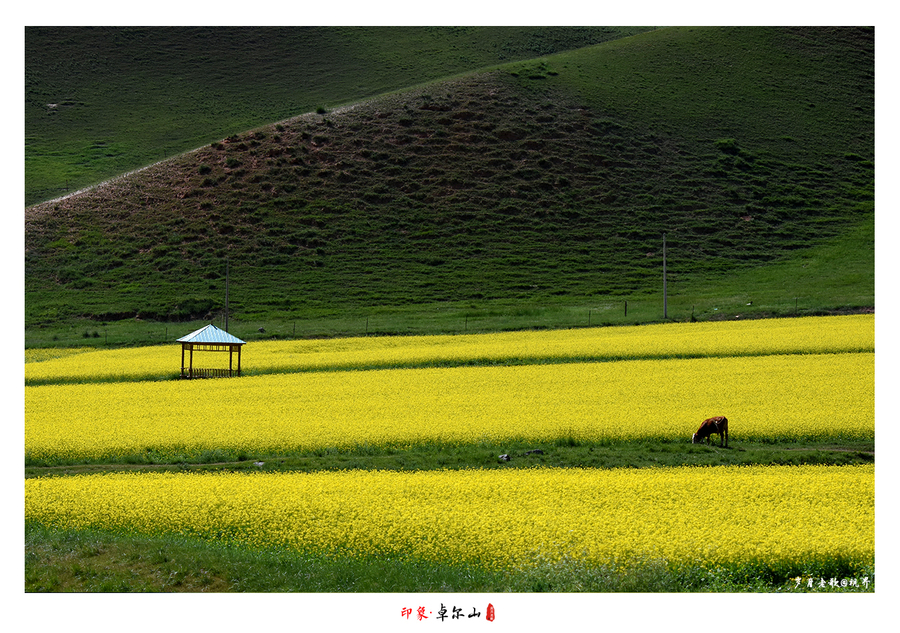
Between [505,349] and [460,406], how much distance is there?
1070 centimetres

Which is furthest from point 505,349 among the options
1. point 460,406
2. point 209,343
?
point 209,343

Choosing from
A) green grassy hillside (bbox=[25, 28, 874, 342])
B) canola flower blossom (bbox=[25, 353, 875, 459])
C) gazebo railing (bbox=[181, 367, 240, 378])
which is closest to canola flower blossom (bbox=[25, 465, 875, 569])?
canola flower blossom (bbox=[25, 353, 875, 459])

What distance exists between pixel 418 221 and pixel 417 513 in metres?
50.7

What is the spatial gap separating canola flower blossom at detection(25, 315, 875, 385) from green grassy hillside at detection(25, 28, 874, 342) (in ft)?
30.6

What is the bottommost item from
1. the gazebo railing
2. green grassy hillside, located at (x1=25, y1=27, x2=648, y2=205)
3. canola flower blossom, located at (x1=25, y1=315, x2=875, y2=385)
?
the gazebo railing

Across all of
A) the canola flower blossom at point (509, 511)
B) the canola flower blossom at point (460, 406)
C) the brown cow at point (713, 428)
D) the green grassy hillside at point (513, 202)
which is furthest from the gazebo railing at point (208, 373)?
the brown cow at point (713, 428)

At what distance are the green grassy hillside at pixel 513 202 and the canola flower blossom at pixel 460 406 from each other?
1998 cm

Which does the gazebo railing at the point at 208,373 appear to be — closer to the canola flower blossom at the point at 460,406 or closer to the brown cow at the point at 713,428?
the canola flower blossom at the point at 460,406

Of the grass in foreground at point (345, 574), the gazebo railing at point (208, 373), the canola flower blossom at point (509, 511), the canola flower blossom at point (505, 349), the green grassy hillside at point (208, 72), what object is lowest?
the grass in foreground at point (345, 574)

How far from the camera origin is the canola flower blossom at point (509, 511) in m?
13.2

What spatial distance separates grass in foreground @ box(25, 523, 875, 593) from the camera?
12.2 m

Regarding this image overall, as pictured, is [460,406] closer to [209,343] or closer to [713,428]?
[713,428]

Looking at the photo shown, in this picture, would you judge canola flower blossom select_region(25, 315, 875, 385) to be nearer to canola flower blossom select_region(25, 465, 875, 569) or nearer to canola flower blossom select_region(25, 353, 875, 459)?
canola flower blossom select_region(25, 353, 875, 459)

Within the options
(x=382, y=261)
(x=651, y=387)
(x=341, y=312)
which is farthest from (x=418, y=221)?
(x=651, y=387)
